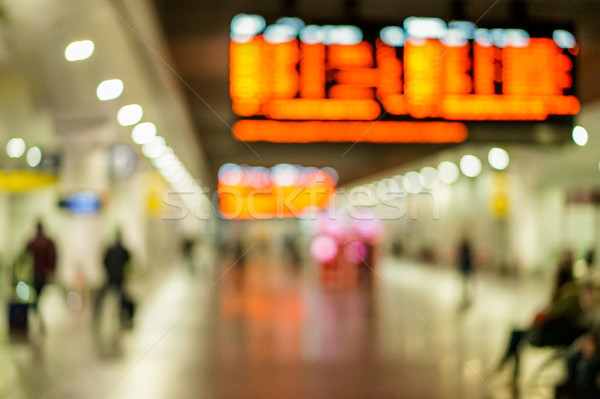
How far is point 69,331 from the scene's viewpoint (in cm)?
1264

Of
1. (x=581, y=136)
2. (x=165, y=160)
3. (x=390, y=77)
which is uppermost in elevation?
(x=165, y=160)

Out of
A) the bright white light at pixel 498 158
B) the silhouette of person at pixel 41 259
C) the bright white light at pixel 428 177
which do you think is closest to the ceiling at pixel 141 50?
the silhouette of person at pixel 41 259

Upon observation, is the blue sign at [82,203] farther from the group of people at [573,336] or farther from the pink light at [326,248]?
the pink light at [326,248]

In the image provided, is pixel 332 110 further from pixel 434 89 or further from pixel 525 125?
pixel 525 125

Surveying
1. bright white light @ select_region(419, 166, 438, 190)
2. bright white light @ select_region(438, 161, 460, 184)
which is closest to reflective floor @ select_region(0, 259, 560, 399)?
bright white light @ select_region(438, 161, 460, 184)

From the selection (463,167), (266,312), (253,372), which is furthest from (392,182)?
(253,372)

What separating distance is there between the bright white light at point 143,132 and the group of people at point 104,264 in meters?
4.80

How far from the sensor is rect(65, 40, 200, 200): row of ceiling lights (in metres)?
10.3

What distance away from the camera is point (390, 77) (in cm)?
743

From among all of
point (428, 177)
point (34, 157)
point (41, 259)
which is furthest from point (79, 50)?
point (428, 177)

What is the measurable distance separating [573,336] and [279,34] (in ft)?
14.4

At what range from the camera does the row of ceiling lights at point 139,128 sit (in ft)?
33.9

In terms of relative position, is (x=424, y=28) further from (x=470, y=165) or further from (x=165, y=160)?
(x=470, y=165)

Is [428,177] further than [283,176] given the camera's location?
Yes
